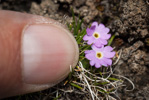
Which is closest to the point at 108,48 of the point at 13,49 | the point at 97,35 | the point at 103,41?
the point at 103,41

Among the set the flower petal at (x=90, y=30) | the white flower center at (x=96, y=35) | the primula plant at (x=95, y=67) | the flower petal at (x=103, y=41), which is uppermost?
the flower petal at (x=90, y=30)

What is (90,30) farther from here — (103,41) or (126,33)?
(126,33)

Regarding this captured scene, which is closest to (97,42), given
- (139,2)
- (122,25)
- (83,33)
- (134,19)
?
(83,33)

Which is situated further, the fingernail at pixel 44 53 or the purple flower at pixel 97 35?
the purple flower at pixel 97 35

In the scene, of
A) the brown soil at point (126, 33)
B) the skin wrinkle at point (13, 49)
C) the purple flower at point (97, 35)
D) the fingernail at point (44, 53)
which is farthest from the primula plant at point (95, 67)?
the skin wrinkle at point (13, 49)

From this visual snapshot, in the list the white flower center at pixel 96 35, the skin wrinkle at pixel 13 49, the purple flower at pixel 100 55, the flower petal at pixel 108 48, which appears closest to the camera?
the skin wrinkle at pixel 13 49

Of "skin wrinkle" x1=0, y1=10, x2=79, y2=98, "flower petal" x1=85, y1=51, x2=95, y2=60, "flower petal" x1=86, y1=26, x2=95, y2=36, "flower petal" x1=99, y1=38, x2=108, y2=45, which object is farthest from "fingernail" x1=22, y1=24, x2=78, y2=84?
"flower petal" x1=99, y1=38, x2=108, y2=45

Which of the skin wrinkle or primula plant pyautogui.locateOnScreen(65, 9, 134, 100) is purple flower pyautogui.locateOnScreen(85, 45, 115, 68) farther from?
the skin wrinkle

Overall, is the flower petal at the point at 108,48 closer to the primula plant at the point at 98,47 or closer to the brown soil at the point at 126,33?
the primula plant at the point at 98,47
